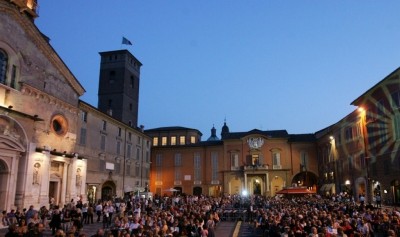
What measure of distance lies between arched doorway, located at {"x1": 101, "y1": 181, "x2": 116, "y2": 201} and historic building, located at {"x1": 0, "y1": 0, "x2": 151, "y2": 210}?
11cm

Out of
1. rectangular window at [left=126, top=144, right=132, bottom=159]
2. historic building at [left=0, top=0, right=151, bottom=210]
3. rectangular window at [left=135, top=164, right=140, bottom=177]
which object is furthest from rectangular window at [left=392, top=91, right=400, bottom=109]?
rectangular window at [left=135, top=164, right=140, bottom=177]

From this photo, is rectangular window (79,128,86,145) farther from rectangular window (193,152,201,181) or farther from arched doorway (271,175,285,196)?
arched doorway (271,175,285,196)

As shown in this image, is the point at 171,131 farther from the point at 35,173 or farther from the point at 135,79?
the point at 35,173

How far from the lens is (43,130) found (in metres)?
26.5

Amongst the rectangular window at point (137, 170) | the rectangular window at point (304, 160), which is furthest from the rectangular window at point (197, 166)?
the rectangular window at point (304, 160)

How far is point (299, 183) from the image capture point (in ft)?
173

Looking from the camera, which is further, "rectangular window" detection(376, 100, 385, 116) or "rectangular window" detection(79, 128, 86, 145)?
"rectangular window" detection(79, 128, 86, 145)

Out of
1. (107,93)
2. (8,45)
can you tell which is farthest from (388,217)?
(107,93)

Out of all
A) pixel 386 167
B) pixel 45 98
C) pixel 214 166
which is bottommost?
pixel 386 167

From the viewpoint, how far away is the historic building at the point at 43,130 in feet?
76.4

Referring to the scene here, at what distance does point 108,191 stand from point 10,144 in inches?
705

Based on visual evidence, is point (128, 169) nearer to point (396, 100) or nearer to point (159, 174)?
point (159, 174)

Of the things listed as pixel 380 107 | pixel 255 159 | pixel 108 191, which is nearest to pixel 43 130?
Result: pixel 108 191

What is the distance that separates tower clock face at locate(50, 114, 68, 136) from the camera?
28.3 meters
